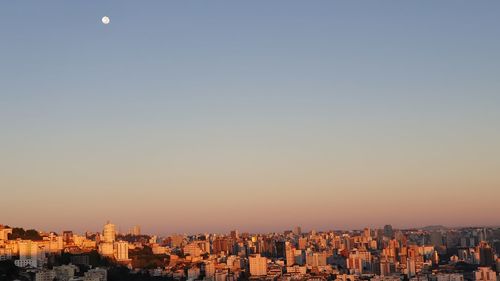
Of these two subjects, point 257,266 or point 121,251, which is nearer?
point 121,251

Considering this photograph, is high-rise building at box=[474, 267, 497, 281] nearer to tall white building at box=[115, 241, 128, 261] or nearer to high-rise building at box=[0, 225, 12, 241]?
tall white building at box=[115, 241, 128, 261]

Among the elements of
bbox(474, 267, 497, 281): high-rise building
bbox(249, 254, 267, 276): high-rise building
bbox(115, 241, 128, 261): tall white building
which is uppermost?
bbox(115, 241, 128, 261): tall white building

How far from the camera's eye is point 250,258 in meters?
35.0

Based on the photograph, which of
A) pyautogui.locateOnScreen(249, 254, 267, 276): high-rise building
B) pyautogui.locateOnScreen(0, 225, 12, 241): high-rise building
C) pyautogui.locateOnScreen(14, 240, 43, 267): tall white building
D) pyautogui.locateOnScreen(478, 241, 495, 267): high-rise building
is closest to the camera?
pyautogui.locateOnScreen(14, 240, 43, 267): tall white building

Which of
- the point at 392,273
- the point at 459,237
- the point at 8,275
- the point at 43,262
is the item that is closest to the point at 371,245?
the point at 459,237

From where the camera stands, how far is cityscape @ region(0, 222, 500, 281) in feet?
82.5

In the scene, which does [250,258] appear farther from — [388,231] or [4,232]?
[388,231]

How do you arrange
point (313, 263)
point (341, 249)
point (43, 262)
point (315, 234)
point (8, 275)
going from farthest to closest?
point (315, 234), point (341, 249), point (313, 263), point (43, 262), point (8, 275)

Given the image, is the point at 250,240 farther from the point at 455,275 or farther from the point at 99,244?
the point at 455,275

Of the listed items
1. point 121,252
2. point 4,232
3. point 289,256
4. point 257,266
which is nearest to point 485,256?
point 289,256

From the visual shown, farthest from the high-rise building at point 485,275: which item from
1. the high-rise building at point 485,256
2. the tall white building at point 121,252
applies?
the tall white building at point 121,252

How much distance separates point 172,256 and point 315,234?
22.2 metres

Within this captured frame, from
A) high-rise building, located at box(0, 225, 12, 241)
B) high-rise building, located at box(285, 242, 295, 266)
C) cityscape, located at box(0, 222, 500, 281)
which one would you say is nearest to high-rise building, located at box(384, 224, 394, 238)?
cityscape, located at box(0, 222, 500, 281)

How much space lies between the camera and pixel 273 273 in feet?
113
